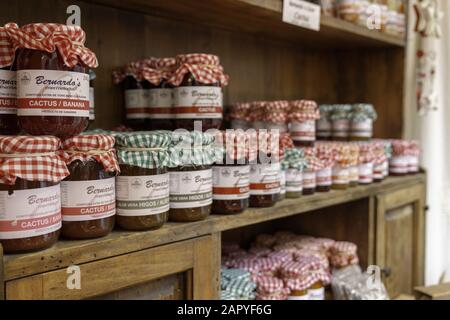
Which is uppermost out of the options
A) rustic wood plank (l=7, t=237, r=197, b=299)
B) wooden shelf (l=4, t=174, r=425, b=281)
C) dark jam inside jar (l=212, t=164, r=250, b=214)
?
dark jam inside jar (l=212, t=164, r=250, b=214)

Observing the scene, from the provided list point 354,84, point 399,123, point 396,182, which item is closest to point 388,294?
point 396,182

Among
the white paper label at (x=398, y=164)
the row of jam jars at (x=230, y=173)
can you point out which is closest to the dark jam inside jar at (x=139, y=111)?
the row of jam jars at (x=230, y=173)

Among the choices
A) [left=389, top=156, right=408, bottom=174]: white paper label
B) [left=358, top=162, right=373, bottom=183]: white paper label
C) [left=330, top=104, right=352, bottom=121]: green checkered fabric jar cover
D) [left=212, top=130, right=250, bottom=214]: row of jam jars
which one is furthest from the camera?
[left=389, top=156, right=408, bottom=174]: white paper label

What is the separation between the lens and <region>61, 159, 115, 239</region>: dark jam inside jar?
768 mm

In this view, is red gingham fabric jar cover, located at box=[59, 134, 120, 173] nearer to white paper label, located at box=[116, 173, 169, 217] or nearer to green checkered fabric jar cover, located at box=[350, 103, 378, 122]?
white paper label, located at box=[116, 173, 169, 217]

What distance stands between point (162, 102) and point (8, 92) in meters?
0.45

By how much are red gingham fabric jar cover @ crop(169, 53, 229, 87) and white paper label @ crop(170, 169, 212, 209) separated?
9.0 inches

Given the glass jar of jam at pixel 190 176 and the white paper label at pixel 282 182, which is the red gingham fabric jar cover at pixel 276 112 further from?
the glass jar of jam at pixel 190 176

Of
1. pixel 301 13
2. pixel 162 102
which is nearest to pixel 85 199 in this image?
pixel 162 102

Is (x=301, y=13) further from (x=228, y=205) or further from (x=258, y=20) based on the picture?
(x=228, y=205)

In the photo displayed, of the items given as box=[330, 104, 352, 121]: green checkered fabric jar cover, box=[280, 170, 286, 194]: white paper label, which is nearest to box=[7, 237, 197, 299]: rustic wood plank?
box=[280, 170, 286, 194]: white paper label

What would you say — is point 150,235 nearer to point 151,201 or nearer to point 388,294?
point 151,201

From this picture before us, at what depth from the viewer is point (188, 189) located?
93 centimetres

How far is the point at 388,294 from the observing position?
5.52 feet
